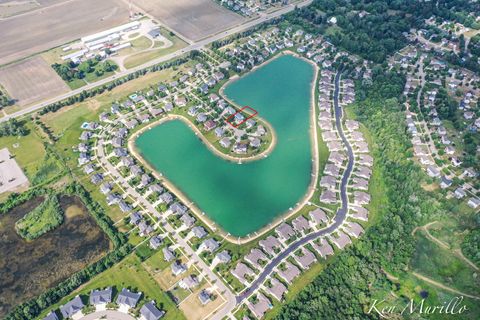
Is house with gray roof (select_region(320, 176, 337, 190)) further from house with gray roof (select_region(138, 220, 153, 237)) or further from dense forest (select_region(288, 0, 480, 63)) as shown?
dense forest (select_region(288, 0, 480, 63))

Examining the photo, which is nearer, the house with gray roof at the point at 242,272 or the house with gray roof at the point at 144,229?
the house with gray roof at the point at 242,272

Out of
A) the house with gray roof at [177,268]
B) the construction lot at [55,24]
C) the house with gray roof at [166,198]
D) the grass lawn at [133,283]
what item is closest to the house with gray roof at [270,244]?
the house with gray roof at [177,268]

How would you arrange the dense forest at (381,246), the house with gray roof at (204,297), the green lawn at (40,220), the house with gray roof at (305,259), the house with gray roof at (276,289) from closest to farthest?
the dense forest at (381,246), the house with gray roof at (204,297), the house with gray roof at (276,289), the house with gray roof at (305,259), the green lawn at (40,220)

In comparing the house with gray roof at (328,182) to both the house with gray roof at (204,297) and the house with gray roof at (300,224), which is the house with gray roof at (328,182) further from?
the house with gray roof at (204,297)

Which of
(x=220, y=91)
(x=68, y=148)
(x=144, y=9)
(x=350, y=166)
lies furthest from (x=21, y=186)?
(x=144, y=9)

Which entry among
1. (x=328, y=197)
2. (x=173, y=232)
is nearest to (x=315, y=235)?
(x=328, y=197)

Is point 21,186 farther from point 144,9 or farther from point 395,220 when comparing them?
point 144,9

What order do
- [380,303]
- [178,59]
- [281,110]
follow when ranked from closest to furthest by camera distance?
[380,303] < [281,110] < [178,59]
